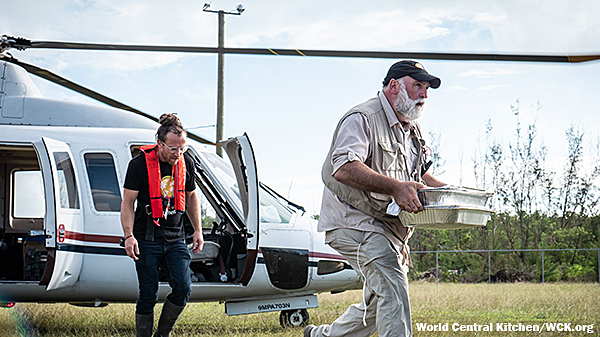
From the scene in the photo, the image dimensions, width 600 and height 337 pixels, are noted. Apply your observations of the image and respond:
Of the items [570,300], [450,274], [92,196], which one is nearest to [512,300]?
[570,300]

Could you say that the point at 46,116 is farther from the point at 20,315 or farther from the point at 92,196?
the point at 20,315

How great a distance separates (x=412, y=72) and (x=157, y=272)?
2.27 m

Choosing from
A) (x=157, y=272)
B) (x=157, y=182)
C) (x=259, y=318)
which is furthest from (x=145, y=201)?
(x=259, y=318)

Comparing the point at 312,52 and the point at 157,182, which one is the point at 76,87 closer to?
the point at 157,182

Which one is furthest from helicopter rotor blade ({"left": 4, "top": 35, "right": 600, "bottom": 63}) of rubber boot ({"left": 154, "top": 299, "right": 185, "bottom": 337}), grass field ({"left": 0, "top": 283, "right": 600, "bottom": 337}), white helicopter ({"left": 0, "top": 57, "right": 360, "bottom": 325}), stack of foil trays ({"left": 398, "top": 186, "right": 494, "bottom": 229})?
grass field ({"left": 0, "top": 283, "right": 600, "bottom": 337})

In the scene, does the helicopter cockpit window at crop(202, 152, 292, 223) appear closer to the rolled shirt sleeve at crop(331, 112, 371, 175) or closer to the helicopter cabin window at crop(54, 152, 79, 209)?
the helicopter cabin window at crop(54, 152, 79, 209)

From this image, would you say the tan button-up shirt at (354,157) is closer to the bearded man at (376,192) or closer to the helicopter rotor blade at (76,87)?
the bearded man at (376,192)

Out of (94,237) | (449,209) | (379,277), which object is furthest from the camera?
(94,237)

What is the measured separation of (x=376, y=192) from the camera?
10.9 feet

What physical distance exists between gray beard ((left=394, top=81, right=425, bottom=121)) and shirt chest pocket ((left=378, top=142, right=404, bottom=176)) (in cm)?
18

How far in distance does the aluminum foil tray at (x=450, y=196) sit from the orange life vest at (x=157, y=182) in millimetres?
2106

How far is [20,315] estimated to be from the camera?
815 centimetres

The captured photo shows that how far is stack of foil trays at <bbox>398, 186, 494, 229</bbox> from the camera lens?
3.26 metres

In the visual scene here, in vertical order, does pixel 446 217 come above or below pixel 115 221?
above
